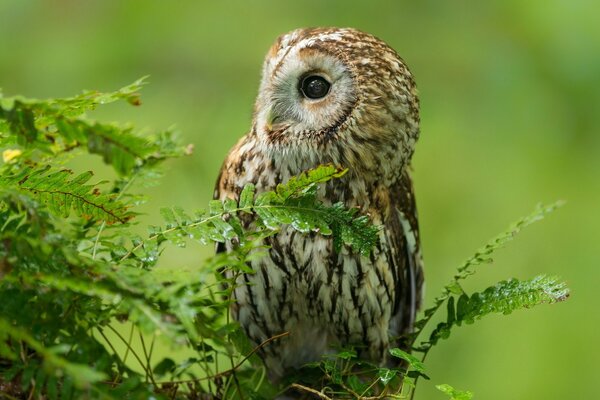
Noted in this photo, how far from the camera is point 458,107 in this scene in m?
4.25

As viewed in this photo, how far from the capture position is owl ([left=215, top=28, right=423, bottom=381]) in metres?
1.93

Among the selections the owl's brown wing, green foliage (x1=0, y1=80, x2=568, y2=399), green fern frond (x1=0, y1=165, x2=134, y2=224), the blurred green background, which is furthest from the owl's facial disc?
the blurred green background

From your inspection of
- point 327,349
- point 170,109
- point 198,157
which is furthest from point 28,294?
point 170,109

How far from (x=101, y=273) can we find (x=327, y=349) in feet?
3.98

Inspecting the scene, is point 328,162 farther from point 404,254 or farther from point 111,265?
point 111,265

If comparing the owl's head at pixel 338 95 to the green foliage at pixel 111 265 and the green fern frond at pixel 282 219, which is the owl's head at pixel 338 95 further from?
the green fern frond at pixel 282 219

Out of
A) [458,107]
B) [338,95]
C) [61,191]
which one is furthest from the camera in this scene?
[458,107]

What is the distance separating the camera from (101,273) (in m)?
1.10

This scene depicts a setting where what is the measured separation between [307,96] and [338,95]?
0.08 metres

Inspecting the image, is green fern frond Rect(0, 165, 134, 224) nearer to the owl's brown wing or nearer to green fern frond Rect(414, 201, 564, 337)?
green fern frond Rect(414, 201, 564, 337)

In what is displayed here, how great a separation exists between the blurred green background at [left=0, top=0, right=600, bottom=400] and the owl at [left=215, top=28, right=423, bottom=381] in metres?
1.32

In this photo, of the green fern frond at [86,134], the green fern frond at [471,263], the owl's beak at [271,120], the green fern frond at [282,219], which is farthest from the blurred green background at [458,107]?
the green fern frond at [86,134]

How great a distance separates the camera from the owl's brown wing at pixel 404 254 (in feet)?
7.32

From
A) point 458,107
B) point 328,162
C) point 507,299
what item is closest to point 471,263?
point 507,299
